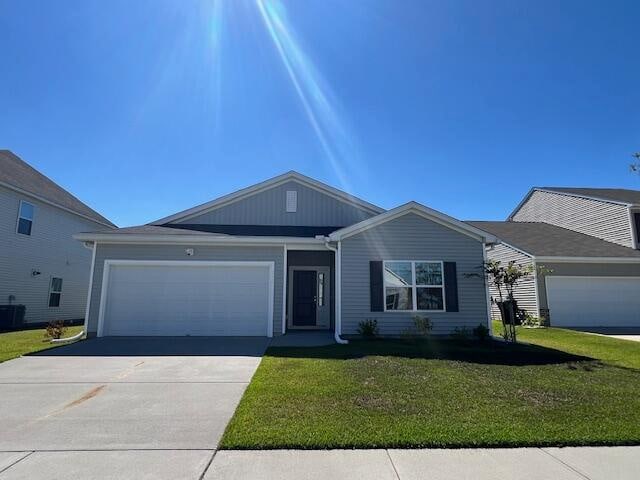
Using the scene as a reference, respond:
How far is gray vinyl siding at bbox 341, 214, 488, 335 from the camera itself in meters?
10.8

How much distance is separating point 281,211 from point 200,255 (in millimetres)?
4117

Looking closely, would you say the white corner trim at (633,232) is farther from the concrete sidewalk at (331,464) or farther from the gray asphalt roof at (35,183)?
the gray asphalt roof at (35,183)

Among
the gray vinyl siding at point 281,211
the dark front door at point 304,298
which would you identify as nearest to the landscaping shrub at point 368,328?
the dark front door at point 304,298

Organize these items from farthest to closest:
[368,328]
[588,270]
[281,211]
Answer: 1. [588,270]
2. [281,211]
3. [368,328]

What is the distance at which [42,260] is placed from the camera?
16391 millimetres

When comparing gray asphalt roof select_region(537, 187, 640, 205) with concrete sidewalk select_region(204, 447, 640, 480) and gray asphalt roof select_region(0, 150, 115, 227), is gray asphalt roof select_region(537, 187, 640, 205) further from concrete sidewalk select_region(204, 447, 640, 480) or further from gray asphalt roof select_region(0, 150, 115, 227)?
gray asphalt roof select_region(0, 150, 115, 227)

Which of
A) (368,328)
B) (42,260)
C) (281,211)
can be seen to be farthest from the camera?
(42,260)

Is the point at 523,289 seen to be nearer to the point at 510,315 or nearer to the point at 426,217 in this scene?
the point at 510,315

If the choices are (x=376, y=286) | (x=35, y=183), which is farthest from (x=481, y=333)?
(x=35, y=183)

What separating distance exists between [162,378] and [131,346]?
12.3ft

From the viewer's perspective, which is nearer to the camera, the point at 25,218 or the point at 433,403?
the point at 433,403

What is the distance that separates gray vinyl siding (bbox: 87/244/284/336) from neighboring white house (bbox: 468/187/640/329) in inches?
381

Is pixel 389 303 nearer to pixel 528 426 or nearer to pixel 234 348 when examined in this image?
pixel 234 348

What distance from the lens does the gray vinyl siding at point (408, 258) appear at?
10.8m
